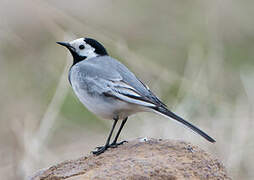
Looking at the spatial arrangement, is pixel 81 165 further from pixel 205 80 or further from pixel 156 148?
pixel 205 80

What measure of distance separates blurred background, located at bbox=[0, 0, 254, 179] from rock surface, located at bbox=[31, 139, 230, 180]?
8.24 ft

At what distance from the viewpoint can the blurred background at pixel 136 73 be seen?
31.3 feet

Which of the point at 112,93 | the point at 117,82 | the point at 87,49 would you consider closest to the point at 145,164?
the point at 112,93

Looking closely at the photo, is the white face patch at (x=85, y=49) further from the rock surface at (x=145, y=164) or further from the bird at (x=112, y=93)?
the rock surface at (x=145, y=164)

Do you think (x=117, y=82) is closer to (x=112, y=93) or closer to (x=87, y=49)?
(x=112, y=93)

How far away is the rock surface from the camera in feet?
18.8

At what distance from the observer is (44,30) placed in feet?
47.2

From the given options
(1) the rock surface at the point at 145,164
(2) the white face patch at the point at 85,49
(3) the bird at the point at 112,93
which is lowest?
(1) the rock surface at the point at 145,164

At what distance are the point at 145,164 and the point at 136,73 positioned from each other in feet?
17.4

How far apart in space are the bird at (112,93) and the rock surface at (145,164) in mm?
291

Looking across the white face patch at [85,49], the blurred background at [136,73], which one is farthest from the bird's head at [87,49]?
the blurred background at [136,73]

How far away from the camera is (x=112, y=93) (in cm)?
690

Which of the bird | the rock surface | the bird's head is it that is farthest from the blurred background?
the rock surface

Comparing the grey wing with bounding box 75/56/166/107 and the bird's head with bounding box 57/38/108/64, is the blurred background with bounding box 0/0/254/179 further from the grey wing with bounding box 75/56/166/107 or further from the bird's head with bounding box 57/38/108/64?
the grey wing with bounding box 75/56/166/107
